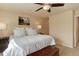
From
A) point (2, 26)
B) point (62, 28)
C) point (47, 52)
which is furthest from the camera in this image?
point (62, 28)

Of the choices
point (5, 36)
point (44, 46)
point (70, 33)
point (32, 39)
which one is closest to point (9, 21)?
point (5, 36)

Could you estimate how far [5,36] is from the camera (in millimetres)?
1293

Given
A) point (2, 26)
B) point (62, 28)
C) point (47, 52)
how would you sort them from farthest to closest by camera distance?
point (62, 28) < point (47, 52) < point (2, 26)

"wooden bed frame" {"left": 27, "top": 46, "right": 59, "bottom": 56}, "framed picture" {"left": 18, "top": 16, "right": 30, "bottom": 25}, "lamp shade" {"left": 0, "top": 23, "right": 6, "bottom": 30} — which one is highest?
"framed picture" {"left": 18, "top": 16, "right": 30, "bottom": 25}

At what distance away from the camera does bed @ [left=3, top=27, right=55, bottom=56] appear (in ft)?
4.14

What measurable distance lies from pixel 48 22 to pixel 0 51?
2.79ft

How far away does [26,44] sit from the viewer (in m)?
1.39

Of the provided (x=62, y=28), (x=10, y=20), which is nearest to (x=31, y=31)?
(x=10, y=20)

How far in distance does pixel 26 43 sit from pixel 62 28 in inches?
26.1

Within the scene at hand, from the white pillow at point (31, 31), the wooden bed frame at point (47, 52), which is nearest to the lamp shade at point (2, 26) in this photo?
the white pillow at point (31, 31)

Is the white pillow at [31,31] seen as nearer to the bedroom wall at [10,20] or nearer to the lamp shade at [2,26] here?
the bedroom wall at [10,20]

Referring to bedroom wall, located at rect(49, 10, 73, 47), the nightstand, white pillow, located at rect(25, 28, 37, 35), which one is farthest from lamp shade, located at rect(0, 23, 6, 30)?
bedroom wall, located at rect(49, 10, 73, 47)

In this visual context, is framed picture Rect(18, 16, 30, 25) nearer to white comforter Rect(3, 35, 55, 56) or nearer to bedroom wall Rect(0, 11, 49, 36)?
bedroom wall Rect(0, 11, 49, 36)

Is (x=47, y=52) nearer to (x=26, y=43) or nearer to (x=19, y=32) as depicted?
(x=26, y=43)
